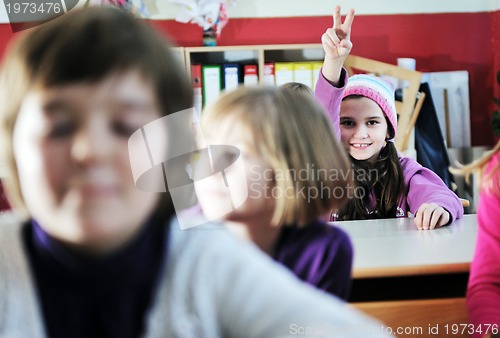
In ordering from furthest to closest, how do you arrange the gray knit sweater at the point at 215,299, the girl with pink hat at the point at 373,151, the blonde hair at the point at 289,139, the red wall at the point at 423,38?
the red wall at the point at 423,38 < the girl with pink hat at the point at 373,151 < the blonde hair at the point at 289,139 < the gray knit sweater at the point at 215,299

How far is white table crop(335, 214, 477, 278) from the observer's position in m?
0.58

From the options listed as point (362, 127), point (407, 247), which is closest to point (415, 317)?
point (407, 247)

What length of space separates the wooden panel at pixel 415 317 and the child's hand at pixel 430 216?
0.38 feet

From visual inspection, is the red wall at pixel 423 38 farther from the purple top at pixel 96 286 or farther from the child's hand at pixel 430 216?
the purple top at pixel 96 286

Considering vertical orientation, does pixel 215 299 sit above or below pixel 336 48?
below

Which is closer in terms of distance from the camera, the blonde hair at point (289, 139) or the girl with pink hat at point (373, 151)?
the blonde hair at point (289, 139)

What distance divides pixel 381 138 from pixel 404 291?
0.16 metres

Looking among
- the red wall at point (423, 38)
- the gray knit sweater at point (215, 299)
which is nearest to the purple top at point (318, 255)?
the gray knit sweater at point (215, 299)

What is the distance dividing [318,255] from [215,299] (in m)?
0.17

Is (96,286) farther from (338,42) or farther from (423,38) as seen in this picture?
(423,38)

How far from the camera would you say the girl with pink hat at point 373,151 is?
1.90 ft

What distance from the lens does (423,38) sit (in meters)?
0.73

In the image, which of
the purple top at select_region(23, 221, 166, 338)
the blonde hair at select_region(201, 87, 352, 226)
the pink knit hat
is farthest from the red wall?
the purple top at select_region(23, 221, 166, 338)

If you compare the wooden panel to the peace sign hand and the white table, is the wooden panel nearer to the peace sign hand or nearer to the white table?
the white table
